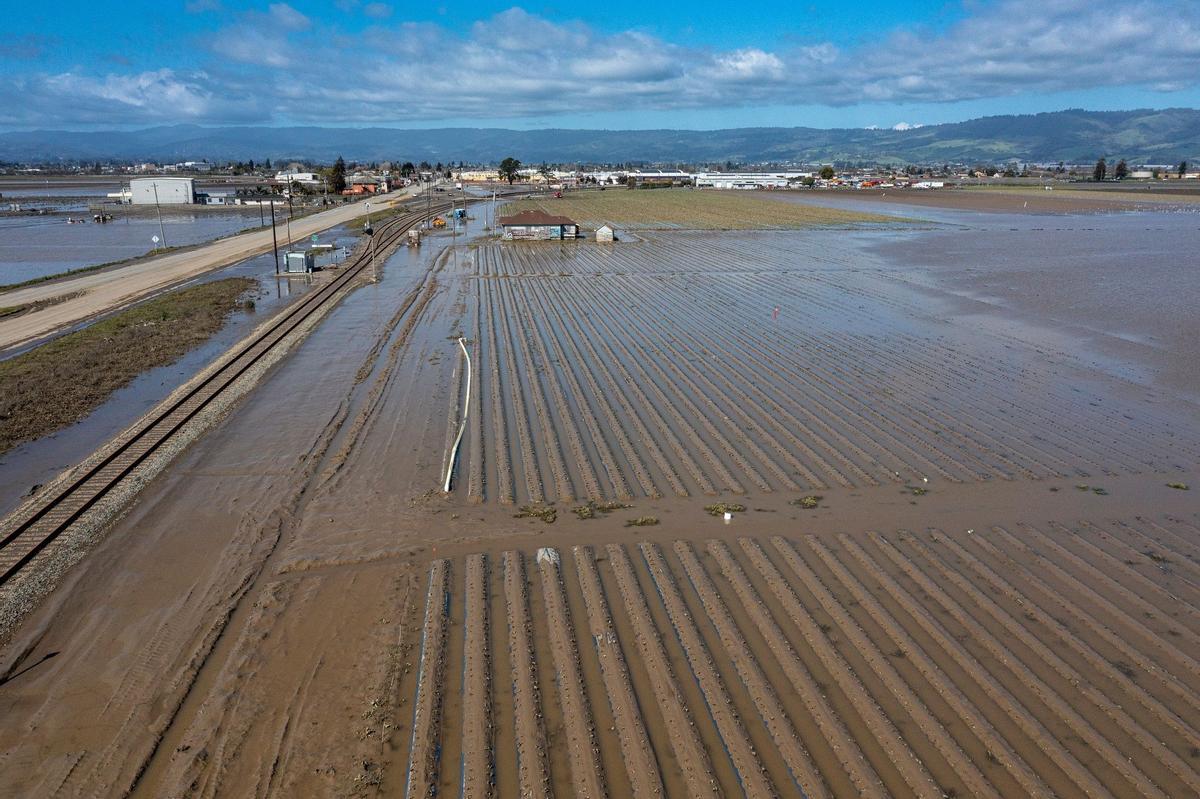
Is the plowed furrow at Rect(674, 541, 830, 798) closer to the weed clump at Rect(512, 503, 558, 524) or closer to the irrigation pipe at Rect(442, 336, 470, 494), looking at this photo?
the weed clump at Rect(512, 503, 558, 524)

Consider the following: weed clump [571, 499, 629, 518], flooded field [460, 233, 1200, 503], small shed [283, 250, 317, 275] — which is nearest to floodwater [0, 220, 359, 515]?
small shed [283, 250, 317, 275]

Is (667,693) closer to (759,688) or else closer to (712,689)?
(712,689)

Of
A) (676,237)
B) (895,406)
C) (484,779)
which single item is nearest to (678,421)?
(895,406)

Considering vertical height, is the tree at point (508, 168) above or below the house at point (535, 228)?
above

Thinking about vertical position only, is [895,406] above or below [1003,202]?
below

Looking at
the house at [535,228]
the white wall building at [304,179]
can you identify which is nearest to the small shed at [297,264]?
the house at [535,228]

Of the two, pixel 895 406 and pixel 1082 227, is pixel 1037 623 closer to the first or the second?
pixel 895 406

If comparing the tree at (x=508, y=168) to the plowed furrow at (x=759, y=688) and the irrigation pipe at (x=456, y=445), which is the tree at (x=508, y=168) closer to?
the irrigation pipe at (x=456, y=445)
